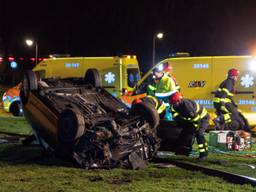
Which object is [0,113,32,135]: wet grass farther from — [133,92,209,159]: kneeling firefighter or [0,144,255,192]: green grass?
[133,92,209,159]: kneeling firefighter

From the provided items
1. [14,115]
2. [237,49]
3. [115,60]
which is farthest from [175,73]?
[237,49]

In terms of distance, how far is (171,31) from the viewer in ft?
130

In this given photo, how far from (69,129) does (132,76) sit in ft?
26.3

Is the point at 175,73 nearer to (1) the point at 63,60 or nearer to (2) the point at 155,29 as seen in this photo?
(1) the point at 63,60

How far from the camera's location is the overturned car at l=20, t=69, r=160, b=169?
7172 mm

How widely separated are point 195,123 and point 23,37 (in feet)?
123

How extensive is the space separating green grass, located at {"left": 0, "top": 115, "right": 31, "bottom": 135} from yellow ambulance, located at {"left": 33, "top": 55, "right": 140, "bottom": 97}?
181 centimetres

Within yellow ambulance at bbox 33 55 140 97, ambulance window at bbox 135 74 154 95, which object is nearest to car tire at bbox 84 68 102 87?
ambulance window at bbox 135 74 154 95

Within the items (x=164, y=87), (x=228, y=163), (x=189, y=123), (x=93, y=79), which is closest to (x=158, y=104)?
(x=164, y=87)

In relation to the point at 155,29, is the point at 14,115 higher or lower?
lower

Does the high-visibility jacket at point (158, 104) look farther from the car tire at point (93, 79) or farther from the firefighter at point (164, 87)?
the car tire at point (93, 79)

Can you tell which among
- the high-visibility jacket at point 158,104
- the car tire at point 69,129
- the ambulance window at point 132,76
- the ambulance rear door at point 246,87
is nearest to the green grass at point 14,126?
the ambulance window at point 132,76

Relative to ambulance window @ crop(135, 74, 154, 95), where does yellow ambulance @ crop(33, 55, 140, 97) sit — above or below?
above

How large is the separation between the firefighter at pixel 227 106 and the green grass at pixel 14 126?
4.47m
